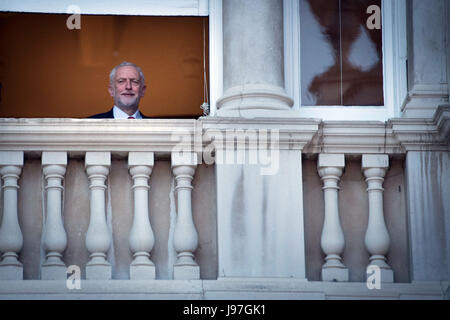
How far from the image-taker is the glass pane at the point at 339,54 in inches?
555

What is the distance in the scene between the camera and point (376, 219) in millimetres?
13320

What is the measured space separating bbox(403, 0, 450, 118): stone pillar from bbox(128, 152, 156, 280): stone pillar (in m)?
2.47

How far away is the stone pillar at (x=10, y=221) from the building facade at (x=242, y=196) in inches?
0.5

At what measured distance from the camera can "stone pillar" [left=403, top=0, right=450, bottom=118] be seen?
540 inches

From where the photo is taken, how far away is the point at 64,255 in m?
13.1

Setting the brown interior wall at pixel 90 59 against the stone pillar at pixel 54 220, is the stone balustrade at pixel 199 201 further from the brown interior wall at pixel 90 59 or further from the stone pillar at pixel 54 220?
the brown interior wall at pixel 90 59

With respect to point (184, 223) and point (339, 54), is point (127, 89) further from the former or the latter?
point (339, 54)

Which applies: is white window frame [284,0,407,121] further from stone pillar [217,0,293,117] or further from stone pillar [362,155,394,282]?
stone pillar [362,155,394,282]

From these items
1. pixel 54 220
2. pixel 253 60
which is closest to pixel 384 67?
pixel 253 60

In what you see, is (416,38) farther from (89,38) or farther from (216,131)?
(89,38)

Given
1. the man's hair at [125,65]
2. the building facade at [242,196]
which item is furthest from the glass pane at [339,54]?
the man's hair at [125,65]

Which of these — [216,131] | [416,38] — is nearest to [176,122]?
[216,131]

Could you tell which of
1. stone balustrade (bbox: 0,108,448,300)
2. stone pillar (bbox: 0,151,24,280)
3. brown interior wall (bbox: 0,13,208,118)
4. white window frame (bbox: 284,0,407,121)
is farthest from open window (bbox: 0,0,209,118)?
stone pillar (bbox: 0,151,24,280)

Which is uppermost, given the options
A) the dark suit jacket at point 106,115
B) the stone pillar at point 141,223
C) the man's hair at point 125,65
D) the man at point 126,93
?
the man's hair at point 125,65
